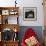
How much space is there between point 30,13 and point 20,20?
47 centimetres

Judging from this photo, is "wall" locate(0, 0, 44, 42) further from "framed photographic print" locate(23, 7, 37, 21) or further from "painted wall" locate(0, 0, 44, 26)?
"framed photographic print" locate(23, 7, 37, 21)

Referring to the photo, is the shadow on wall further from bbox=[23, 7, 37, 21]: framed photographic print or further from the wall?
bbox=[23, 7, 37, 21]: framed photographic print

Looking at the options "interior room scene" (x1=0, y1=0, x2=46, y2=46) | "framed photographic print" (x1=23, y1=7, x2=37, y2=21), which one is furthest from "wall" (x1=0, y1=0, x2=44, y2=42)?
"framed photographic print" (x1=23, y1=7, x2=37, y2=21)

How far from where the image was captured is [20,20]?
19.6 ft

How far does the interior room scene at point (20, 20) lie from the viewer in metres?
5.80

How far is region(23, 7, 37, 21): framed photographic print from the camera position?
594 centimetres

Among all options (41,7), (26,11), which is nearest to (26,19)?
(26,11)

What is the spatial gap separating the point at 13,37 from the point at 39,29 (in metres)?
1.04

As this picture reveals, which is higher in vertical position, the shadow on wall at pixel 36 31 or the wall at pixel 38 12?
the wall at pixel 38 12

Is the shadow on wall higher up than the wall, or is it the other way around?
the wall

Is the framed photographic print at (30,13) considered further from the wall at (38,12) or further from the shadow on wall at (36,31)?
the shadow on wall at (36,31)

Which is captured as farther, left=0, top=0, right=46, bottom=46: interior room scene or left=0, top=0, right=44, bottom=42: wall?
left=0, top=0, right=44, bottom=42: wall

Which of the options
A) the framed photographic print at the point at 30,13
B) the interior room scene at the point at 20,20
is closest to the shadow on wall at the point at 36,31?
the interior room scene at the point at 20,20

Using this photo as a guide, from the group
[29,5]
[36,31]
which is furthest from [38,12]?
[36,31]
